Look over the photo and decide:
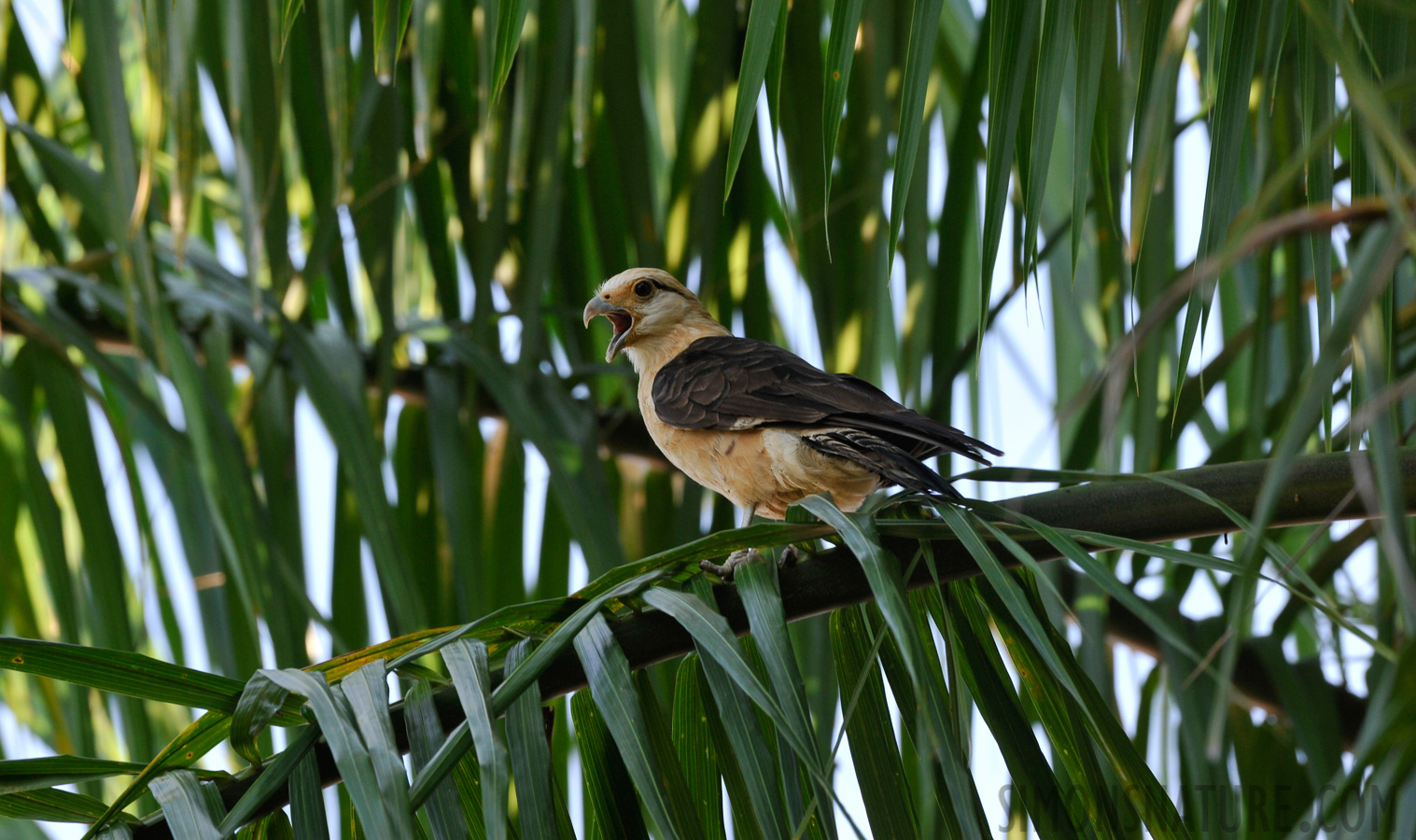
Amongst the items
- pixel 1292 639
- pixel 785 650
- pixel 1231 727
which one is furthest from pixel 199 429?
pixel 1292 639

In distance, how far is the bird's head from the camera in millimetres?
3729

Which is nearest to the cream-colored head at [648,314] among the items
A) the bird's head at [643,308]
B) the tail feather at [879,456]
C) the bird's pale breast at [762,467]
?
the bird's head at [643,308]

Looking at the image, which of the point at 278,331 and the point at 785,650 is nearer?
the point at 785,650

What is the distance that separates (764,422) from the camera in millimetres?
3012

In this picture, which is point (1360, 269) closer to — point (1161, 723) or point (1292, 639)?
point (1161, 723)

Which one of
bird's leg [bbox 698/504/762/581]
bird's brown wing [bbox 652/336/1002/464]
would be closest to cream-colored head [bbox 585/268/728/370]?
bird's brown wing [bbox 652/336/1002/464]

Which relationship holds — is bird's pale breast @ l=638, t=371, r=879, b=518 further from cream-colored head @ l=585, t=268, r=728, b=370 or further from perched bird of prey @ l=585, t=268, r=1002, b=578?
cream-colored head @ l=585, t=268, r=728, b=370

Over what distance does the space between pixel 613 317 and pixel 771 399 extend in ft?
3.28

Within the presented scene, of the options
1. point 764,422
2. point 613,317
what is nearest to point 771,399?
point 764,422

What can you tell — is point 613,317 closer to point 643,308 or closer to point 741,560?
point 643,308

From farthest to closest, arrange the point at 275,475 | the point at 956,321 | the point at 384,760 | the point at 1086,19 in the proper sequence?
the point at 275,475, the point at 956,321, the point at 1086,19, the point at 384,760

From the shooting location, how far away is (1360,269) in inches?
Answer: 35.4

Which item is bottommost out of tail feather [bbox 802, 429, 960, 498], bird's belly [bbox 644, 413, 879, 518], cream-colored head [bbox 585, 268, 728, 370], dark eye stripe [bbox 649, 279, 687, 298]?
tail feather [bbox 802, 429, 960, 498]

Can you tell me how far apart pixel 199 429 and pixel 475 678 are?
156 cm
